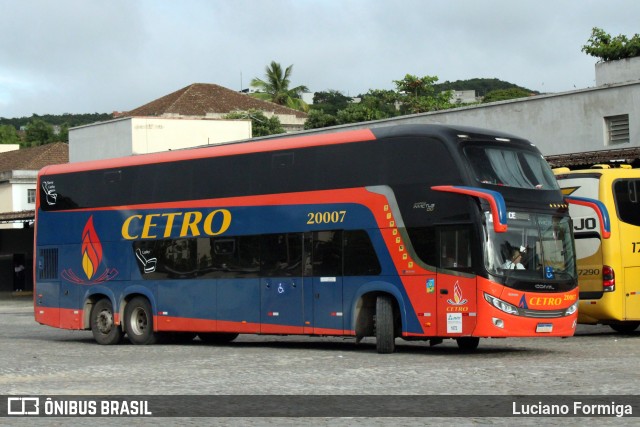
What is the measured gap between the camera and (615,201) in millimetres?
23266

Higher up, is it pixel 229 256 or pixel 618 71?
pixel 618 71

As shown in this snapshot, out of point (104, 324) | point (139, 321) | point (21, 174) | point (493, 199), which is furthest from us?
point (21, 174)

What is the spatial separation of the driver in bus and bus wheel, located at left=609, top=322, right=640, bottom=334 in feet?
20.7

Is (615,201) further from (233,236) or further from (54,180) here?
(54,180)

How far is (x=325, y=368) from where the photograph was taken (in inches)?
687

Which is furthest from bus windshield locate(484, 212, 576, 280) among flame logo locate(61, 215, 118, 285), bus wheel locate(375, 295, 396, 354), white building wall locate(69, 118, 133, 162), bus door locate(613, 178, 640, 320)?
white building wall locate(69, 118, 133, 162)

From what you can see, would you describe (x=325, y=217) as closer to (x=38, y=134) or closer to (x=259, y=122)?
(x=259, y=122)

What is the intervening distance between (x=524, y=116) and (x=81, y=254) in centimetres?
1722

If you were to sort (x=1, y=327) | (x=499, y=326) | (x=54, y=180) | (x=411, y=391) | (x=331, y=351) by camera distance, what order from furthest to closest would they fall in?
(x=1, y=327) < (x=54, y=180) < (x=331, y=351) < (x=499, y=326) < (x=411, y=391)

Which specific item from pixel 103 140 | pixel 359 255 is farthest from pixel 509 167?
pixel 103 140

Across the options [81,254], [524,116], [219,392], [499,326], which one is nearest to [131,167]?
[81,254]

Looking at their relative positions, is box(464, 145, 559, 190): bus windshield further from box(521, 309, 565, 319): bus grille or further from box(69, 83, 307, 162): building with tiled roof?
box(69, 83, 307, 162): building with tiled roof

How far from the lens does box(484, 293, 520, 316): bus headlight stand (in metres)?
18.9

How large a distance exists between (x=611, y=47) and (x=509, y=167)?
44807mm
